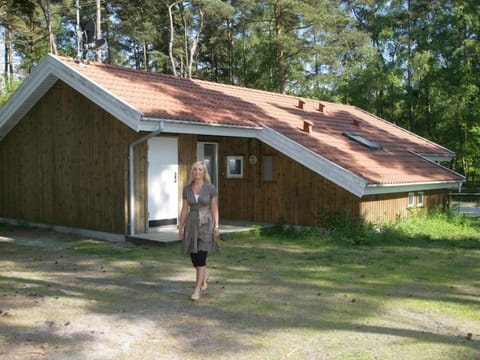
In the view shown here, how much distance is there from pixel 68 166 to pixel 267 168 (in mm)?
5459

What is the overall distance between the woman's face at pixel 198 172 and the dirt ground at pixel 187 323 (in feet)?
5.56

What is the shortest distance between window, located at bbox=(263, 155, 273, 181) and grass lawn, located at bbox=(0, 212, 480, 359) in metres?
2.94

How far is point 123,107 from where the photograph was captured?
11.7 metres

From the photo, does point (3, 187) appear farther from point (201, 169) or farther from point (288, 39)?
point (288, 39)

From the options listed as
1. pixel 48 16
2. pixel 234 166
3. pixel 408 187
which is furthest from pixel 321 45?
pixel 408 187

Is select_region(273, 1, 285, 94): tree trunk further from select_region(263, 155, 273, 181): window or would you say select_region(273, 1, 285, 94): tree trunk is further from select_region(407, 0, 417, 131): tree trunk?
select_region(263, 155, 273, 181): window

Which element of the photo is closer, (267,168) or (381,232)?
(381,232)

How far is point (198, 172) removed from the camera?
6.72 m

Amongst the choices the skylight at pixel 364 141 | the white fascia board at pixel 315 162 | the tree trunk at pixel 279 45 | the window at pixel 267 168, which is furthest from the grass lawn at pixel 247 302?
the tree trunk at pixel 279 45

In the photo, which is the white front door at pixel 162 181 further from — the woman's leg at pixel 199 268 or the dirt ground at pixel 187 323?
the woman's leg at pixel 199 268

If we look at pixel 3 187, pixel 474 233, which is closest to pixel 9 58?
pixel 3 187

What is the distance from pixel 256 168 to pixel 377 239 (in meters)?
4.22

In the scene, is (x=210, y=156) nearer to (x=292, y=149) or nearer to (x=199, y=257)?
(x=292, y=149)

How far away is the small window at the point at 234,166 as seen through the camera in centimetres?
1550
